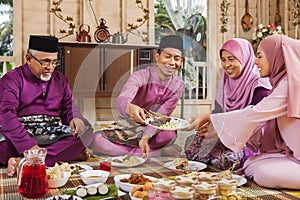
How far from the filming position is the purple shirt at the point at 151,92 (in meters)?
2.16

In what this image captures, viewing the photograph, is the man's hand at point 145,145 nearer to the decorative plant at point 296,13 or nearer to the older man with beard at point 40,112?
the older man with beard at point 40,112

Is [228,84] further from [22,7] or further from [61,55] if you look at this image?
[22,7]

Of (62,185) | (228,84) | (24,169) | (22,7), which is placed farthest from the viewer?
(22,7)

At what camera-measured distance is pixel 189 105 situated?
2.27 metres

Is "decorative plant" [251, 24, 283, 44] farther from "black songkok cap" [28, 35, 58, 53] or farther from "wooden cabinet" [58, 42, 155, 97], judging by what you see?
"black songkok cap" [28, 35, 58, 53]

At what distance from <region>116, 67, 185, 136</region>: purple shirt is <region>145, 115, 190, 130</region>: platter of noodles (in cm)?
4

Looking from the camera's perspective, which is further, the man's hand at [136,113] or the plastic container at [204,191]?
the man's hand at [136,113]

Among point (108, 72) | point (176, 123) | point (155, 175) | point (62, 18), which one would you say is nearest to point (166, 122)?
point (176, 123)

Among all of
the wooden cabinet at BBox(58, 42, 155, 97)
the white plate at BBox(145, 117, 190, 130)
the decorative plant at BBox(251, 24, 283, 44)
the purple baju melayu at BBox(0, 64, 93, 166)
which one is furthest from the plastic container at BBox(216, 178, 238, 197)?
the decorative plant at BBox(251, 24, 283, 44)

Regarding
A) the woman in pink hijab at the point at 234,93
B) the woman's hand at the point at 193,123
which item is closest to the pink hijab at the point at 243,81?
the woman in pink hijab at the point at 234,93

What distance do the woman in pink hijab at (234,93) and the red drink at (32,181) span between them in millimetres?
1061

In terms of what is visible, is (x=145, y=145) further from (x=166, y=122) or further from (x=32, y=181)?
(x=32, y=181)

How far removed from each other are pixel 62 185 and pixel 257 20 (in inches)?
168

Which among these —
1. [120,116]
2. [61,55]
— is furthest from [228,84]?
[61,55]
